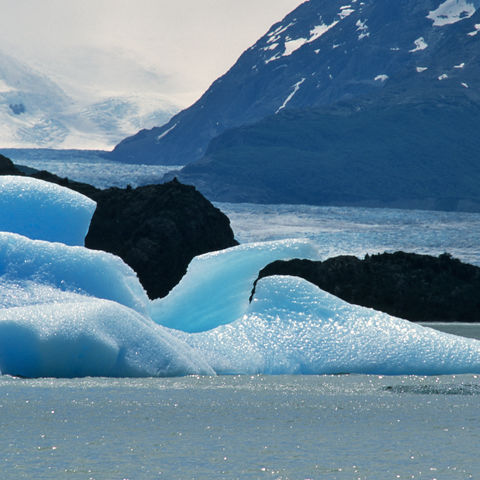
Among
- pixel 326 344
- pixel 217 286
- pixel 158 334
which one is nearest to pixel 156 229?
pixel 217 286

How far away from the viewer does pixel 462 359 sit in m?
11.4

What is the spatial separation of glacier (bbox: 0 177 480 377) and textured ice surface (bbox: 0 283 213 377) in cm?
1

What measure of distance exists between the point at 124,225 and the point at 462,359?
14.5 m

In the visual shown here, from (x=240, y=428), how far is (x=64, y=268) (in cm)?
438

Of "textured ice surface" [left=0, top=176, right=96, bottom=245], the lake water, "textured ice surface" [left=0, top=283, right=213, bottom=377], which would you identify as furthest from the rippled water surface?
"textured ice surface" [left=0, top=176, right=96, bottom=245]

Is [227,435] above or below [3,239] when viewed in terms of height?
below

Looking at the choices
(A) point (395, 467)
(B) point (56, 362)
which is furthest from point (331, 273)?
(A) point (395, 467)

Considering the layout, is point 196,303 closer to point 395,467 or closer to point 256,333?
point 256,333

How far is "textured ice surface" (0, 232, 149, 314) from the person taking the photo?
11.5 metres

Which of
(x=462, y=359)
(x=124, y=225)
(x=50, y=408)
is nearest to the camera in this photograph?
(x=50, y=408)

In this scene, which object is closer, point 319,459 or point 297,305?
point 319,459

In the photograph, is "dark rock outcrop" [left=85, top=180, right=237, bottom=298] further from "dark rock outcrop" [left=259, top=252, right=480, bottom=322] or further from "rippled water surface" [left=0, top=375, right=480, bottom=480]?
"rippled water surface" [left=0, top=375, right=480, bottom=480]

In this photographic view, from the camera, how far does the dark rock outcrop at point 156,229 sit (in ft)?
77.3

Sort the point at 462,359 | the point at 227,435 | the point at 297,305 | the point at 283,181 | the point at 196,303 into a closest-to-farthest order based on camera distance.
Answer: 1. the point at 227,435
2. the point at 462,359
3. the point at 297,305
4. the point at 196,303
5. the point at 283,181
